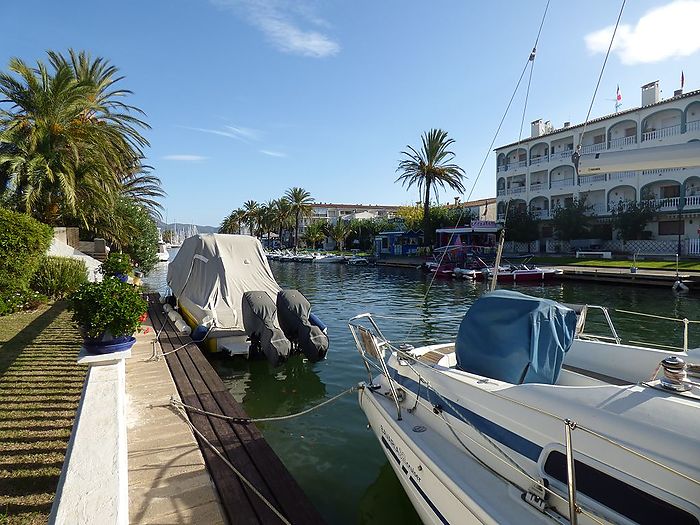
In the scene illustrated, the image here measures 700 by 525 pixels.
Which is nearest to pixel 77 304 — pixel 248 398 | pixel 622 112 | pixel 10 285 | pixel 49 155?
pixel 248 398

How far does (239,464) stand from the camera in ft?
15.3

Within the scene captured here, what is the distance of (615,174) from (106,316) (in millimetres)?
51027

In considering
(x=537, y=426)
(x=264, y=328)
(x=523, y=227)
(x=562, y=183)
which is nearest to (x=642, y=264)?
(x=523, y=227)

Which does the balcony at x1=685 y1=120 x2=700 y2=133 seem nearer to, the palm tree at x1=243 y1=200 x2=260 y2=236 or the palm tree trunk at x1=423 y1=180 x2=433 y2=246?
the palm tree trunk at x1=423 y1=180 x2=433 y2=246

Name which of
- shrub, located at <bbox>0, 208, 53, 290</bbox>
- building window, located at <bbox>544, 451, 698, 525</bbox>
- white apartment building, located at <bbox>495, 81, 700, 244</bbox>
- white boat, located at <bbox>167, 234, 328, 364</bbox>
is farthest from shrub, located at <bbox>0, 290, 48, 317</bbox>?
white apartment building, located at <bbox>495, 81, 700, 244</bbox>

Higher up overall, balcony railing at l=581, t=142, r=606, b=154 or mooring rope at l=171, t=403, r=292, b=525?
balcony railing at l=581, t=142, r=606, b=154

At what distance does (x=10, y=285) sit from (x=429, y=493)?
39.8 ft

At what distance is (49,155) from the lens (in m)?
18.9

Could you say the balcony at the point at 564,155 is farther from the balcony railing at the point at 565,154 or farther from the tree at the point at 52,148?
the tree at the point at 52,148

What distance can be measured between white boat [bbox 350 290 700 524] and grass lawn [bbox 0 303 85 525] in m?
3.47

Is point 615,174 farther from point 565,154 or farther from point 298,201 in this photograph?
point 298,201

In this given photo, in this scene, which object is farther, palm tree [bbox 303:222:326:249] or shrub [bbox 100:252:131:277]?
palm tree [bbox 303:222:326:249]

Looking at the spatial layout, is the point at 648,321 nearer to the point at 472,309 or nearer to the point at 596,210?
the point at 472,309

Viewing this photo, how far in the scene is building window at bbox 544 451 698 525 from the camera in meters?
2.58
